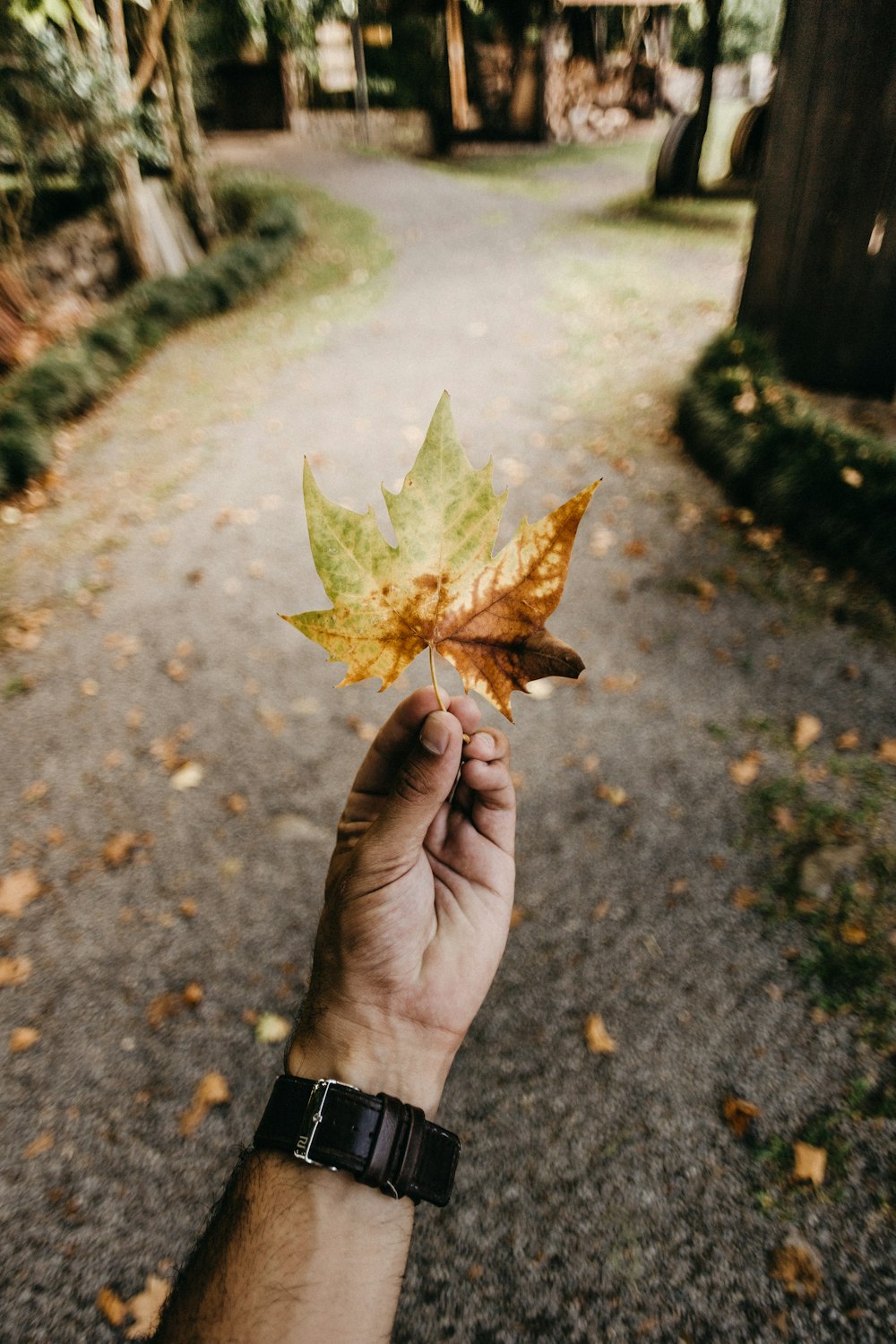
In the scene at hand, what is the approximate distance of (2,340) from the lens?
7.30m

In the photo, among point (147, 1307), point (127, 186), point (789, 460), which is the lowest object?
point (147, 1307)

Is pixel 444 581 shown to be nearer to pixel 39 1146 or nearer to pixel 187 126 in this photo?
pixel 39 1146

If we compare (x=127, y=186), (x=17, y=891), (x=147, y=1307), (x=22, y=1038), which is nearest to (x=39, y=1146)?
(x=22, y=1038)

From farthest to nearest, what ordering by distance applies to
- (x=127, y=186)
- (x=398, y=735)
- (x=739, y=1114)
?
(x=127, y=186), (x=739, y=1114), (x=398, y=735)

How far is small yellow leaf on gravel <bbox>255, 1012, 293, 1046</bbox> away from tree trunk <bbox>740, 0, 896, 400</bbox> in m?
5.88

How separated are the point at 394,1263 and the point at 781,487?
4.60 metres

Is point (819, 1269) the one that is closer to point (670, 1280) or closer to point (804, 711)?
point (670, 1280)

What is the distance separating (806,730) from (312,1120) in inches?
124

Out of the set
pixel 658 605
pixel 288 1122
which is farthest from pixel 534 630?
pixel 658 605

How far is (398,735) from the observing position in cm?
204

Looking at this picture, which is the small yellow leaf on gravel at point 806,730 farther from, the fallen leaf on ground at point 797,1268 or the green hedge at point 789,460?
the fallen leaf on ground at point 797,1268

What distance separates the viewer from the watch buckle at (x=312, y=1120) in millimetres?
1545

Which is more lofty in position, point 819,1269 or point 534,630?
point 534,630

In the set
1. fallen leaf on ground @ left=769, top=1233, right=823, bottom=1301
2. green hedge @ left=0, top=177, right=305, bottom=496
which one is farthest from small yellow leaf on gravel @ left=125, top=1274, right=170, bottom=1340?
green hedge @ left=0, top=177, right=305, bottom=496
